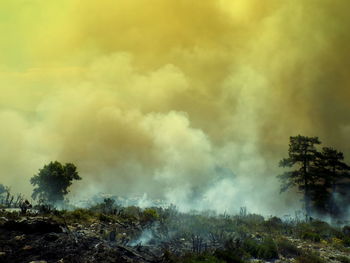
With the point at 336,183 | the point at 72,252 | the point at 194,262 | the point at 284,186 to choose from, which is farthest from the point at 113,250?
the point at 336,183

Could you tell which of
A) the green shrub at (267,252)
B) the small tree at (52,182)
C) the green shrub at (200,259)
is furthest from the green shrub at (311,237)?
the small tree at (52,182)

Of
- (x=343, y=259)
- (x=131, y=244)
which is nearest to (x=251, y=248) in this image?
(x=343, y=259)

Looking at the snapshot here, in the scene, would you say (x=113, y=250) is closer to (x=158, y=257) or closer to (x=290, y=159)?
(x=158, y=257)

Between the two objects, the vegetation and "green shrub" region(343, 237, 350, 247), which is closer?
"green shrub" region(343, 237, 350, 247)

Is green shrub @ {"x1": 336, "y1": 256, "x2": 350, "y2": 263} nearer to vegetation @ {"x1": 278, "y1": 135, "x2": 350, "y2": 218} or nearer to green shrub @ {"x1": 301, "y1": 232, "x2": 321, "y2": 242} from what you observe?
green shrub @ {"x1": 301, "y1": 232, "x2": 321, "y2": 242}

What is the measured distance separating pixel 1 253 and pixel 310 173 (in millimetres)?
42197

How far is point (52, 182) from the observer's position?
54.0 meters

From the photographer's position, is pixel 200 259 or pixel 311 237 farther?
pixel 311 237

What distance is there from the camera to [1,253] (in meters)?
11.3

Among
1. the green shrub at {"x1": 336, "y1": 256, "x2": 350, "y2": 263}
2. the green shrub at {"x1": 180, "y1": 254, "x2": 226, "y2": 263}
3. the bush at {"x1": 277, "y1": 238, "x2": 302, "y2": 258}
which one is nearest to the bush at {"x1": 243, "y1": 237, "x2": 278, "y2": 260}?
the bush at {"x1": 277, "y1": 238, "x2": 302, "y2": 258}

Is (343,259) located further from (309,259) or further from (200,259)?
(200,259)

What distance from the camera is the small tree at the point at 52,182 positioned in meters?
53.8

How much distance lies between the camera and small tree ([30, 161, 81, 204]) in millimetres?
53781

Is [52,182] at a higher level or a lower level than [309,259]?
higher
